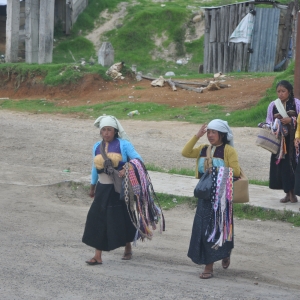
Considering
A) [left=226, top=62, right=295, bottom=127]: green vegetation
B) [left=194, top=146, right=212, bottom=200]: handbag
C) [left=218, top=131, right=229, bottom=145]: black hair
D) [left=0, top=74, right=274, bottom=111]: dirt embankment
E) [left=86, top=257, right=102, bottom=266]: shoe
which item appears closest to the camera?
[left=194, top=146, right=212, bottom=200]: handbag

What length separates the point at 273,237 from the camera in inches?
285

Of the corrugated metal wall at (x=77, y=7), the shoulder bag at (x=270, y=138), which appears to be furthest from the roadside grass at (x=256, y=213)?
the corrugated metal wall at (x=77, y=7)

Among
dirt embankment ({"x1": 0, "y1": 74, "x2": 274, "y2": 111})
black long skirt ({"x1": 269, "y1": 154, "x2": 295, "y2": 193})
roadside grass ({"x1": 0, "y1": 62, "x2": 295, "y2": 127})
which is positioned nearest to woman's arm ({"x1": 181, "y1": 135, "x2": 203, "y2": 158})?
black long skirt ({"x1": 269, "y1": 154, "x2": 295, "y2": 193})

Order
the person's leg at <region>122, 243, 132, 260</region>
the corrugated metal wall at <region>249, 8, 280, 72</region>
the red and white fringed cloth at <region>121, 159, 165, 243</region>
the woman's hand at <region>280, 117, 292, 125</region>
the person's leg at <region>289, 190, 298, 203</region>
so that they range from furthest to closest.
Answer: the corrugated metal wall at <region>249, 8, 280, 72</region>
the person's leg at <region>289, 190, 298, 203</region>
the woman's hand at <region>280, 117, 292, 125</region>
the person's leg at <region>122, 243, 132, 260</region>
the red and white fringed cloth at <region>121, 159, 165, 243</region>

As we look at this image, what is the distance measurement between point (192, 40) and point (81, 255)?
2158 centimetres

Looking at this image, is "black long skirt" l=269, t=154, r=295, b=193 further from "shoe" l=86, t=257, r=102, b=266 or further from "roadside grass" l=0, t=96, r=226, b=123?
"roadside grass" l=0, t=96, r=226, b=123

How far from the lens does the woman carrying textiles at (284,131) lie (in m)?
7.78

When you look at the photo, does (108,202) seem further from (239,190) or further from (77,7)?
(77,7)

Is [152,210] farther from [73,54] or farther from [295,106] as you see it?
[73,54]

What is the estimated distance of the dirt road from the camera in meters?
5.38

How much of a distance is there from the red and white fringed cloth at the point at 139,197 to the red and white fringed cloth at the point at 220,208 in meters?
0.74

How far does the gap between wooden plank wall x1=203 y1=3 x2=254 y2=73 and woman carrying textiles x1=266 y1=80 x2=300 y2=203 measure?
47.9 ft

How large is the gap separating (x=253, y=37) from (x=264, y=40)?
1.33 ft

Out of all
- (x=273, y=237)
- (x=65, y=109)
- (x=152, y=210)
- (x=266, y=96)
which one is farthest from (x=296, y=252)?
(x=65, y=109)
